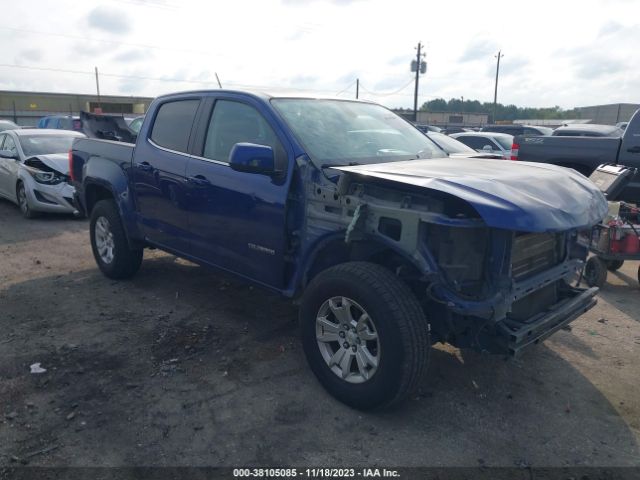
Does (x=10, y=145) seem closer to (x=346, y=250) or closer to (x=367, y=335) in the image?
(x=346, y=250)

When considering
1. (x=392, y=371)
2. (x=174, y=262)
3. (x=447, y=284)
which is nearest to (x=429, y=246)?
(x=447, y=284)

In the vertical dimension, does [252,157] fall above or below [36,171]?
above

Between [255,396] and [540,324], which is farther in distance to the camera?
[255,396]

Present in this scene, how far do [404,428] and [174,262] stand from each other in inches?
172

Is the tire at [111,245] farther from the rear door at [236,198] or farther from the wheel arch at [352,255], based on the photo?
the wheel arch at [352,255]

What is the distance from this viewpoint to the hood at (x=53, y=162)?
30.5 feet

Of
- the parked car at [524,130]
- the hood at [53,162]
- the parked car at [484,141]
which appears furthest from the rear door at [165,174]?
the parked car at [524,130]

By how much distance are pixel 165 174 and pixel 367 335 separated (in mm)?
2576

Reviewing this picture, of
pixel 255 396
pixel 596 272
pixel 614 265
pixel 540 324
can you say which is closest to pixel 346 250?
pixel 255 396

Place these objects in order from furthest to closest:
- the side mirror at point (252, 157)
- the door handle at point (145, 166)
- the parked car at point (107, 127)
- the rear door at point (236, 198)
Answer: the parked car at point (107, 127) < the door handle at point (145, 166) < the rear door at point (236, 198) < the side mirror at point (252, 157)

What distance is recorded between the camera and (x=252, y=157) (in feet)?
11.7

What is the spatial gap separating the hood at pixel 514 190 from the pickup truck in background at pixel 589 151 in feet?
15.0

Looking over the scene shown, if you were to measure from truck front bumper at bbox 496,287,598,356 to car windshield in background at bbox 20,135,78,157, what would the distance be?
9.53 meters

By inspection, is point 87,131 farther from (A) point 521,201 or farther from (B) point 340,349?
(A) point 521,201
